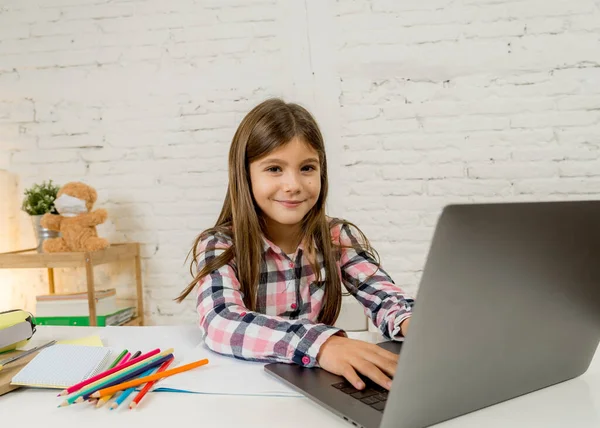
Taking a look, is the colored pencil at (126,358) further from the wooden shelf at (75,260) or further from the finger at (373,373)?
the wooden shelf at (75,260)

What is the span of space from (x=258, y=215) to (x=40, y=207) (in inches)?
52.3

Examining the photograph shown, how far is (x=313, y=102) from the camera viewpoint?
2221mm

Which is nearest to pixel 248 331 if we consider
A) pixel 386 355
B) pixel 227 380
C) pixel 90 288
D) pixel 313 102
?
pixel 227 380

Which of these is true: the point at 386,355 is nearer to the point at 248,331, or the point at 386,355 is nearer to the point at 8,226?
the point at 248,331

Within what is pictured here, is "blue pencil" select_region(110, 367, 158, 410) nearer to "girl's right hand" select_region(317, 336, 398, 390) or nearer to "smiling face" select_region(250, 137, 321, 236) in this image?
"girl's right hand" select_region(317, 336, 398, 390)

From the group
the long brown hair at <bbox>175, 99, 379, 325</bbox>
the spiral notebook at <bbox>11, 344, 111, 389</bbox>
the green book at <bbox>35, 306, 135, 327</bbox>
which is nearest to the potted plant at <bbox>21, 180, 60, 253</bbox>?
the green book at <bbox>35, 306, 135, 327</bbox>

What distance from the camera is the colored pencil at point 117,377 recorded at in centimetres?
66

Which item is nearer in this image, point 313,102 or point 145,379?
point 145,379

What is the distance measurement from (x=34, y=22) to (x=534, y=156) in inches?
86.0

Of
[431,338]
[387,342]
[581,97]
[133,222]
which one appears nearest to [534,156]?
[581,97]

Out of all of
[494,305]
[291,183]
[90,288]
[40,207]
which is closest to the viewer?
[494,305]

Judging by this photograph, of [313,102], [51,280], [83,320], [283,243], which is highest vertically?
[313,102]

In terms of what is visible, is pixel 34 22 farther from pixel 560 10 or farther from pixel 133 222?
pixel 560 10

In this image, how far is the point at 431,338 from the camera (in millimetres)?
487
